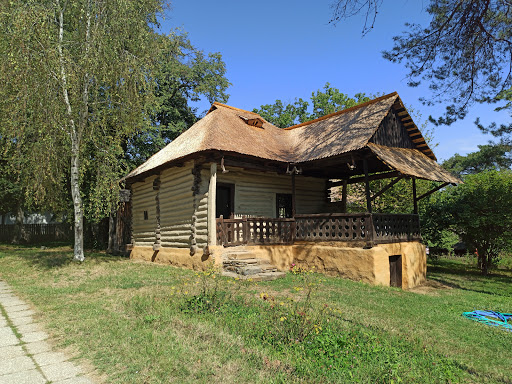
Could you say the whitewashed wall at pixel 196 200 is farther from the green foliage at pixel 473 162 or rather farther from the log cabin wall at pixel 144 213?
the green foliage at pixel 473 162

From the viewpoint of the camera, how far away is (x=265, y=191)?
46.4 feet

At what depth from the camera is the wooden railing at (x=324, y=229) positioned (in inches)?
422

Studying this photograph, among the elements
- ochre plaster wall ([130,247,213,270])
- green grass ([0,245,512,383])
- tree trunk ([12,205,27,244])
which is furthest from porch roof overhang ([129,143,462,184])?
tree trunk ([12,205,27,244])

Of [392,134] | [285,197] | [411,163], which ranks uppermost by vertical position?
[392,134]

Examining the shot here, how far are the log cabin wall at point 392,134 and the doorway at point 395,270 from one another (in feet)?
14.2

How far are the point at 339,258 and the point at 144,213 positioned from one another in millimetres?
10206

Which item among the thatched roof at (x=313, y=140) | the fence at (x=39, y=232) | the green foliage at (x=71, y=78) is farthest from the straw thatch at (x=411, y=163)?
the fence at (x=39, y=232)

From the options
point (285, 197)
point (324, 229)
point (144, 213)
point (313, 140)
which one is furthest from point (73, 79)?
point (324, 229)

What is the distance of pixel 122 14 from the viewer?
38.9 ft

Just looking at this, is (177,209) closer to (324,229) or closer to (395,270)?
(324,229)

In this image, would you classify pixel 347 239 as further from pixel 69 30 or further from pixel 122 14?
pixel 69 30

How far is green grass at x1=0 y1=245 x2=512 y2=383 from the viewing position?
11.9 feet

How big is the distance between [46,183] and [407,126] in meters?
14.6

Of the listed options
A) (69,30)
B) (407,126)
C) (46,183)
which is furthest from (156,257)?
(407,126)
